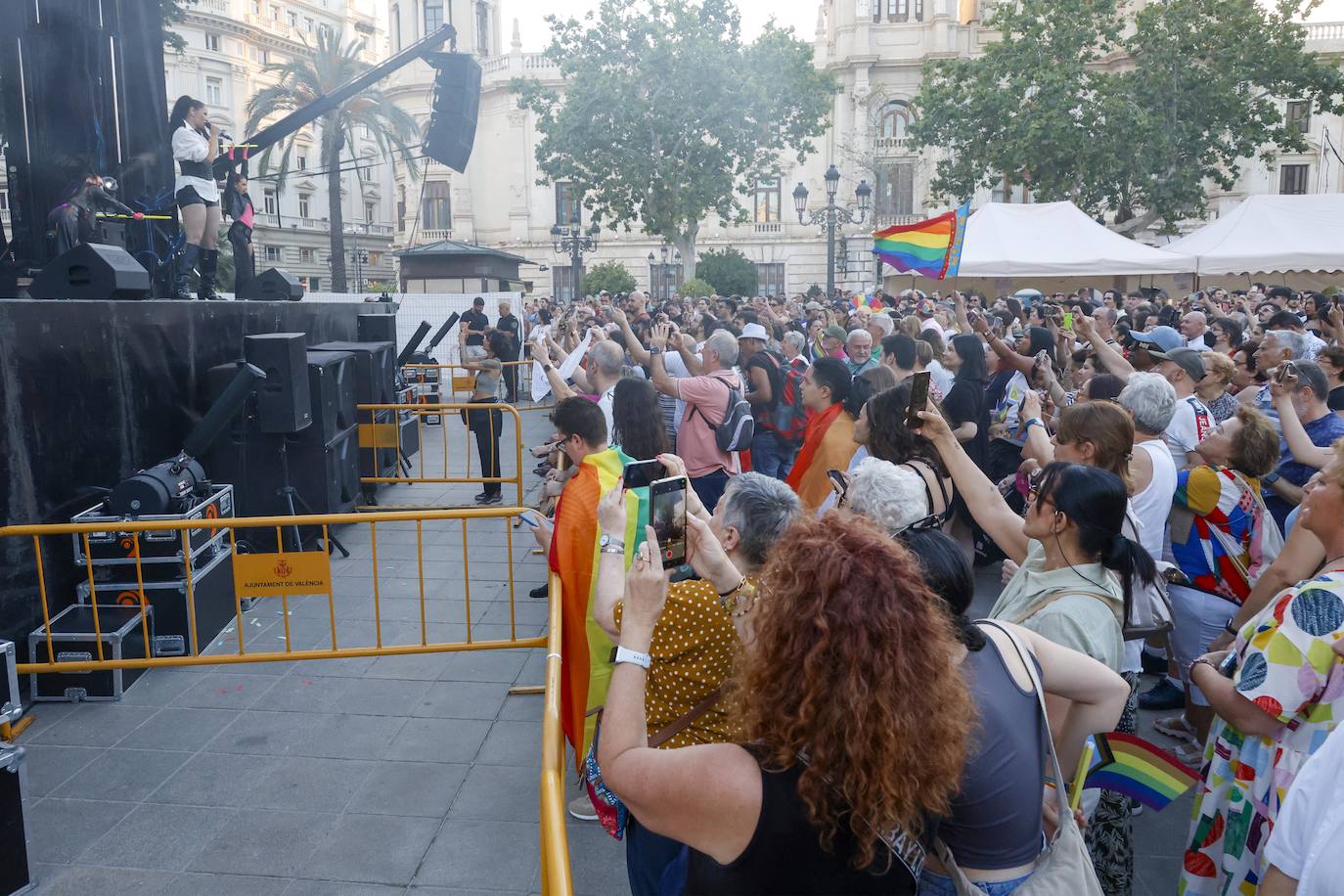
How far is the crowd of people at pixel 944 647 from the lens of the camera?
186 centimetres

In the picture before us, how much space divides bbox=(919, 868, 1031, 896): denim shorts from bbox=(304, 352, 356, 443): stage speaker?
7229 millimetres

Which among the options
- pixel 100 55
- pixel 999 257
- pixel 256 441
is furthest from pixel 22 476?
pixel 999 257

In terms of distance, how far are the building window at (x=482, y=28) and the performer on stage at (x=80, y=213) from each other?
5884 cm

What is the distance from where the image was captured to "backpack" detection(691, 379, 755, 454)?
6.52 meters

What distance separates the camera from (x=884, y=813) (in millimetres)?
1825

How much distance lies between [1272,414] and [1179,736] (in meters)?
2.34

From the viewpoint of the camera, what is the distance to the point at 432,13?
62.4m

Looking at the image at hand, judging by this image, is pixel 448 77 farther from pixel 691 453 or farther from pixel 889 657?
pixel 889 657

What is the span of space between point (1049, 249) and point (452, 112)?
9997 mm

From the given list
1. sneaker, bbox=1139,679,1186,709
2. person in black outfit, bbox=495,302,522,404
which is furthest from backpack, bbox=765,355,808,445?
person in black outfit, bbox=495,302,522,404

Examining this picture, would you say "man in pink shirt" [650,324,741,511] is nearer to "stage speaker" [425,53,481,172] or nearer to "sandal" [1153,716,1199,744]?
"sandal" [1153,716,1199,744]

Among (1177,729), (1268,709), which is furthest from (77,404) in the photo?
(1177,729)

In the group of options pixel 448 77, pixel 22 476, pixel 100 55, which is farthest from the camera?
pixel 448 77

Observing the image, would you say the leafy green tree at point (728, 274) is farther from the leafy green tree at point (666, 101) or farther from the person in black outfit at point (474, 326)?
the person in black outfit at point (474, 326)
